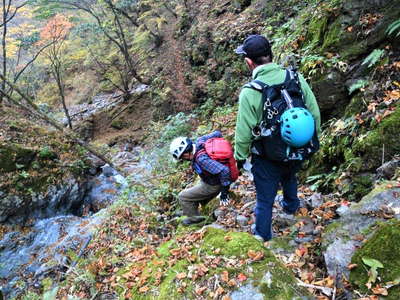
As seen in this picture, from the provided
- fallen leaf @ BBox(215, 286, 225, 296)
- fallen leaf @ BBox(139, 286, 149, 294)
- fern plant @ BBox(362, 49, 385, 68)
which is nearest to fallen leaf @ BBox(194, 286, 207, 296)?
fallen leaf @ BBox(215, 286, 225, 296)

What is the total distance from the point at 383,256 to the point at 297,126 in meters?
1.21

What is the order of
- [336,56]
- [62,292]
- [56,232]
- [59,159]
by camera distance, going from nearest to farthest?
[62,292] < [336,56] < [56,232] < [59,159]

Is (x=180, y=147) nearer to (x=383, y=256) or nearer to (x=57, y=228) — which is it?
(x=383, y=256)

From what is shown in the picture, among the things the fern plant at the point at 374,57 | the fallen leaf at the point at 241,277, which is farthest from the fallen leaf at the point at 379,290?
the fern plant at the point at 374,57

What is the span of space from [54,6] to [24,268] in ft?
53.2

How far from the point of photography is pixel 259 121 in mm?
3109

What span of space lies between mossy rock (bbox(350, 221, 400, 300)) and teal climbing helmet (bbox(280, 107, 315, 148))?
0.95 m

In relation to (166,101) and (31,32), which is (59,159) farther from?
(31,32)

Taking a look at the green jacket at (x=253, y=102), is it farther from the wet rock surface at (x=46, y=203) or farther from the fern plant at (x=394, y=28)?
the wet rock surface at (x=46, y=203)

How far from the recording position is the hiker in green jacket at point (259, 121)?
10.1 ft

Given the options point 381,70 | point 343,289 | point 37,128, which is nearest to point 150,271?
point 343,289

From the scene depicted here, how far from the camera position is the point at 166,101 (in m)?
15.2

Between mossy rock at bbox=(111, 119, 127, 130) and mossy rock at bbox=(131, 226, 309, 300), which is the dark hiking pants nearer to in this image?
mossy rock at bbox=(131, 226, 309, 300)

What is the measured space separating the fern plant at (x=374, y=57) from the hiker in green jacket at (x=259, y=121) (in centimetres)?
218
